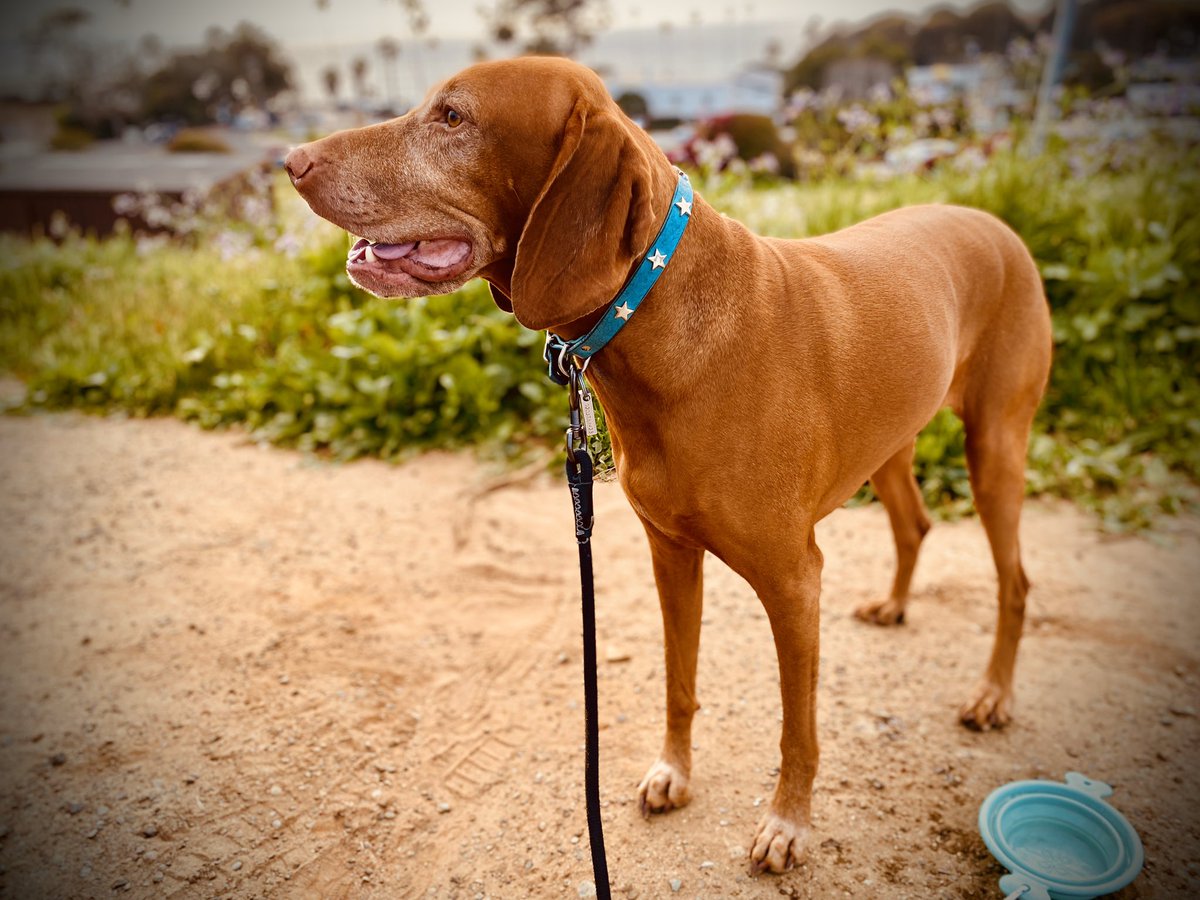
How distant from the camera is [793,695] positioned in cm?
212

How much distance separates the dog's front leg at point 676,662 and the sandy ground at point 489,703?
96 millimetres

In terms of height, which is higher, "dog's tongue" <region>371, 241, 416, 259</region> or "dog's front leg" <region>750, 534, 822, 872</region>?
"dog's tongue" <region>371, 241, 416, 259</region>

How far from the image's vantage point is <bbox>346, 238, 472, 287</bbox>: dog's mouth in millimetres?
1844

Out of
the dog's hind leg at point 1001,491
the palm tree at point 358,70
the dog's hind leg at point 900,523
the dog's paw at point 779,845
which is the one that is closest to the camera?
the dog's paw at point 779,845

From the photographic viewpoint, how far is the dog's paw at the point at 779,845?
7.18 feet

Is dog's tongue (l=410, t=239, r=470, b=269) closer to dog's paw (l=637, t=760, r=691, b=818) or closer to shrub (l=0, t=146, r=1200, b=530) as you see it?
dog's paw (l=637, t=760, r=691, b=818)

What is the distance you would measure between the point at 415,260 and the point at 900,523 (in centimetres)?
224

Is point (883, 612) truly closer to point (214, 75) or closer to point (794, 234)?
point (794, 234)

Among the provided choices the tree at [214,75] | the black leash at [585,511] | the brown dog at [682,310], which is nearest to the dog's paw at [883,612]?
the brown dog at [682,310]

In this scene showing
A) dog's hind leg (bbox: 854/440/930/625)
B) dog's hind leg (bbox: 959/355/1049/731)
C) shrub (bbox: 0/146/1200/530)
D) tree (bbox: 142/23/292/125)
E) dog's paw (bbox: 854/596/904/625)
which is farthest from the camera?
tree (bbox: 142/23/292/125)

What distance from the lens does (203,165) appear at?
16.9m

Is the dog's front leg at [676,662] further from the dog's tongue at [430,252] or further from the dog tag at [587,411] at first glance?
the dog's tongue at [430,252]

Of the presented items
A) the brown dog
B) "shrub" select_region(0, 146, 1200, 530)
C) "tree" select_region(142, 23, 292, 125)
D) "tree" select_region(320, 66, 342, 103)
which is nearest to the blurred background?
"shrub" select_region(0, 146, 1200, 530)

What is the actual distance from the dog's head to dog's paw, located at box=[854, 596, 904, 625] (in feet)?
7.34
